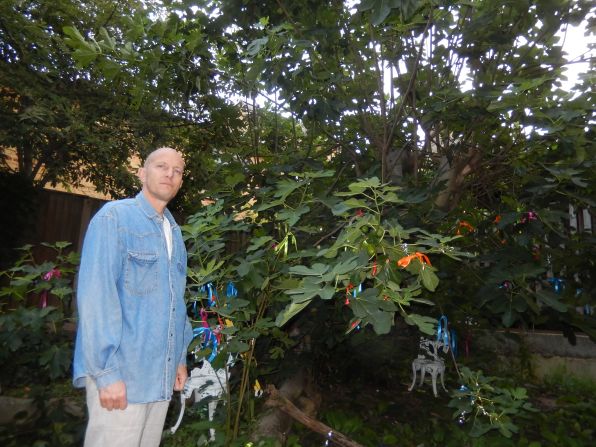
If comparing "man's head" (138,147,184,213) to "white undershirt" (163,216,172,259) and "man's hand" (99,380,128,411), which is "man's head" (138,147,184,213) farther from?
"man's hand" (99,380,128,411)

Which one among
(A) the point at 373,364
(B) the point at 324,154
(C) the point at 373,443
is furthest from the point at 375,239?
(A) the point at 373,364

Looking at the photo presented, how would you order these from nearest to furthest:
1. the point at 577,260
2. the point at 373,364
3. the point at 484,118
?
1. the point at 577,260
2. the point at 484,118
3. the point at 373,364

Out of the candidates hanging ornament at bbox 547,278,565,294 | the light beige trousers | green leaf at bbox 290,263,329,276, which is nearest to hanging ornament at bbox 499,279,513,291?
hanging ornament at bbox 547,278,565,294

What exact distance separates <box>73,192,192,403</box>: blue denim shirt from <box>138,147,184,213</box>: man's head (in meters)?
0.05

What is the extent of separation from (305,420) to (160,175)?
237 centimetres

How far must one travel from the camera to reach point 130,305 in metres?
1.92

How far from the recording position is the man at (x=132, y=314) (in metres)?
1.75

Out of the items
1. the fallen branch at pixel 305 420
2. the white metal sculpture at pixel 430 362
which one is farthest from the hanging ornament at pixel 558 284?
the fallen branch at pixel 305 420

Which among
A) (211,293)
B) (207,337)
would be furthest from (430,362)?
(211,293)

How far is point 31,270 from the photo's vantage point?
357cm

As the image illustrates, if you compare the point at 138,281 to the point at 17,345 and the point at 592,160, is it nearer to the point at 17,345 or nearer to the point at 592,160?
the point at 17,345

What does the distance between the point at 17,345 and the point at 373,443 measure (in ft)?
9.51

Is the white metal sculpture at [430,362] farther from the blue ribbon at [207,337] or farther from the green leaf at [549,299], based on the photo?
the blue ribbon at [207,337]

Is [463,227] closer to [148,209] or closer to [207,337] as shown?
[207,337]
